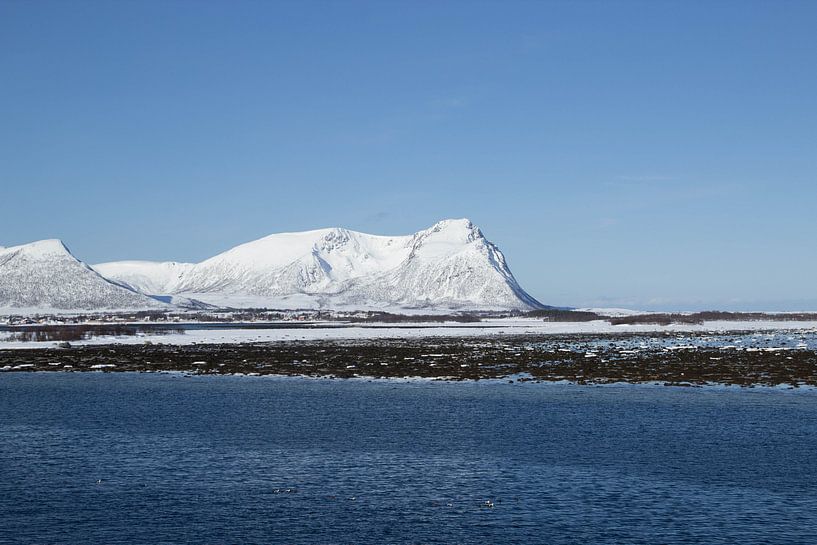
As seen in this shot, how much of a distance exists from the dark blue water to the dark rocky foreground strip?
34.0 ft

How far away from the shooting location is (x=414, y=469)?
26.2 metres

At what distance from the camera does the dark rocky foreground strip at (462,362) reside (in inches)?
2132

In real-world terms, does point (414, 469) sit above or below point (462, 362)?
below

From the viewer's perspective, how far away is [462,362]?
66312mm

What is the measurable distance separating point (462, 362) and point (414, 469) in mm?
40350

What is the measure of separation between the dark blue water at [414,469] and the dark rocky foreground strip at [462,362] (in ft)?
34.0

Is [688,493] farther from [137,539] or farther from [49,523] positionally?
[49,523]

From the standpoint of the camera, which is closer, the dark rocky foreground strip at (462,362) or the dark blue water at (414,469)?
the dark blue water at (414,469)

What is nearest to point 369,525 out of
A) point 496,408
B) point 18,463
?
point 18,463

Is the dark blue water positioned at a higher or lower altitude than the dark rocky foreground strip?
lower

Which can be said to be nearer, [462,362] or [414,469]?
[414,469]

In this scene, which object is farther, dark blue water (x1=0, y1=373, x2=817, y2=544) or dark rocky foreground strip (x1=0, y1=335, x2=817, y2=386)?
dark rocky foreground strip (x1=0, y1=335, x2=817, y2=386)

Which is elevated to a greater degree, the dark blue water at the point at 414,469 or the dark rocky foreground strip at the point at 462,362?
the dark rocky foreground strip at the point at 462,362

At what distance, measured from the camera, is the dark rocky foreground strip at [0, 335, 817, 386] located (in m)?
54.2
